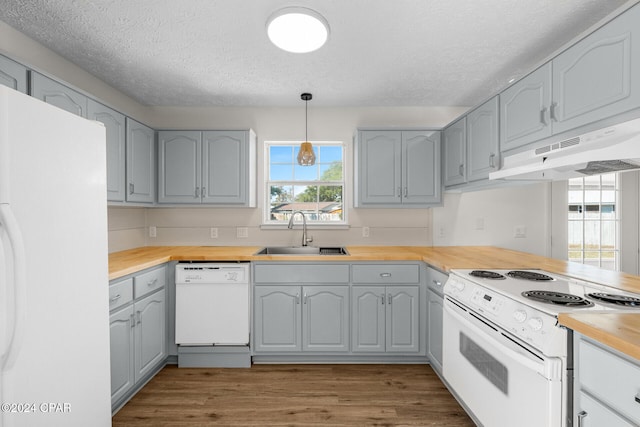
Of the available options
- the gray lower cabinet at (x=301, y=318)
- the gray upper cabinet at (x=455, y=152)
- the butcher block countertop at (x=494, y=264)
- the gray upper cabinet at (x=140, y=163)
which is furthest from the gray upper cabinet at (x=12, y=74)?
the gray upper cabinet at (x=455, y=152)

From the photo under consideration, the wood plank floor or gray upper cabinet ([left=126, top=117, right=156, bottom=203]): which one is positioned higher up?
gray upper cabinet ([left=126, top=117, right=156, bottom=203])

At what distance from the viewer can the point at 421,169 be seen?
2.93 meters

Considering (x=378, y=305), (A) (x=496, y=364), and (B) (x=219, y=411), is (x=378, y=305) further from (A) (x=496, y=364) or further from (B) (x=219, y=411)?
(B) (x=219, y=411)

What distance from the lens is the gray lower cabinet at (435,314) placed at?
89.8 inches

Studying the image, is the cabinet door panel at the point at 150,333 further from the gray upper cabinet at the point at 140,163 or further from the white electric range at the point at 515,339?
the white electric range at the point at 515,339

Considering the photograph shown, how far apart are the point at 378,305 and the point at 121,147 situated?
2427 millimetres

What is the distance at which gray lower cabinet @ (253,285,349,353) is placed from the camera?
2.57 m

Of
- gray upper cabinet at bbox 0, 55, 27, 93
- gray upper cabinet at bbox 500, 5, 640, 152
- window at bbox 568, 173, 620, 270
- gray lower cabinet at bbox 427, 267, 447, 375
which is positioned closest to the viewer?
gray upper cabinet at bbox 500, 5, 640, 152

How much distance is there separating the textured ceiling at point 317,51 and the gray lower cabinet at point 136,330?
62.0 inches

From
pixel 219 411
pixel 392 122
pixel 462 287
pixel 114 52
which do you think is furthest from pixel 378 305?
pixel 114 52

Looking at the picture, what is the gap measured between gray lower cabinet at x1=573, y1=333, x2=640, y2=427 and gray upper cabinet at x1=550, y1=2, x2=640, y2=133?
0.98 metres

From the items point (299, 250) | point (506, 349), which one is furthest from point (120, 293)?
point (506, 349)

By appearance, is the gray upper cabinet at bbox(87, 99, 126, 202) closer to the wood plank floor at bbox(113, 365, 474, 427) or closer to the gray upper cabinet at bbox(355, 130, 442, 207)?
the wood plank floor at bbox(113, 365, 474, 427)

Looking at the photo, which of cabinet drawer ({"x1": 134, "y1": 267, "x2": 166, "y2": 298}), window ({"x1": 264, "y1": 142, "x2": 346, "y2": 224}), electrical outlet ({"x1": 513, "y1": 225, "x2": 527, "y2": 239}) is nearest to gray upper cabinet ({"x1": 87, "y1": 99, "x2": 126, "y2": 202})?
cabinet drawer ({"x1": 134, "y1": 267, "x2": 166, "y2": 298})
